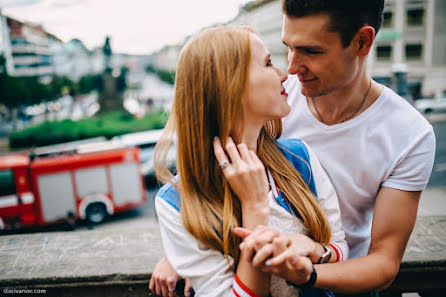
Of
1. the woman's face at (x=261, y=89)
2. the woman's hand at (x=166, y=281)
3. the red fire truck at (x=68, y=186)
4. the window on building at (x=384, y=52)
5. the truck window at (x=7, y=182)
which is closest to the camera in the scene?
the woman's face at (x=261, y=89)

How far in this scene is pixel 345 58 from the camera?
62.8 inches

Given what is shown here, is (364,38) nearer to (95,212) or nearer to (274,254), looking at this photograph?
(274,254)

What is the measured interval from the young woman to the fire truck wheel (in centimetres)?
1058

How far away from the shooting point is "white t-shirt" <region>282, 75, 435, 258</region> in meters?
1.41

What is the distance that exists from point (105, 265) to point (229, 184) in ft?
2.76

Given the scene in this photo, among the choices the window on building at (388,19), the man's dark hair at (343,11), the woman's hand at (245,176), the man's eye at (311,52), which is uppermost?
the window on building at (388,19)

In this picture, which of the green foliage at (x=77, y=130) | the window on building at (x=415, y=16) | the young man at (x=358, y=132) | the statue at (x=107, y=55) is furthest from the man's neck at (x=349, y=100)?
the window on building at (x=415, y=16)

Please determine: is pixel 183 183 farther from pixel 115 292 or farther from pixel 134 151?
pixel 134 151

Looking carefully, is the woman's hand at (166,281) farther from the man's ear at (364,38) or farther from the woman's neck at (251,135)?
the man's ear at (364,38)

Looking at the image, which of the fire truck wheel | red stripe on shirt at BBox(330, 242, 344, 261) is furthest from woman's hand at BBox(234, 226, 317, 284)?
the fire truck wheel

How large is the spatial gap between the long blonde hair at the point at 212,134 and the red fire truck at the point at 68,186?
1032 cm

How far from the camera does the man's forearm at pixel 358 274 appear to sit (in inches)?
49.5

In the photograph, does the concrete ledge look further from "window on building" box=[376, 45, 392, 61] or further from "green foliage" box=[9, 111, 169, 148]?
"window on building" box=[376, 45, 392, 61]

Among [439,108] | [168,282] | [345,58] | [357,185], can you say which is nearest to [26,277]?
[168,282]
